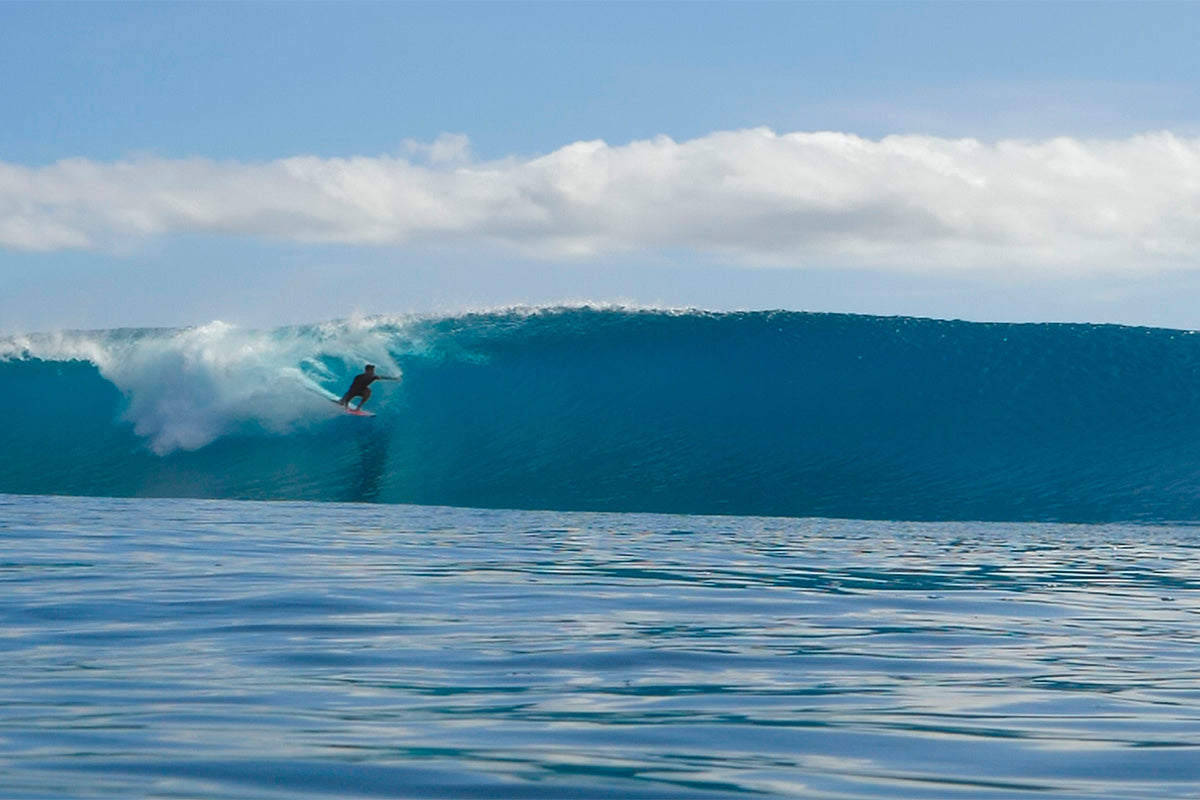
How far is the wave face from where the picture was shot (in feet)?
56.1

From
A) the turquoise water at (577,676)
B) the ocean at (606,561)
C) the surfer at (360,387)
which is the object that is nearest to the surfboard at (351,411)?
the surfer at (360,387)

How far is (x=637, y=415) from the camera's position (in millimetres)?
19766

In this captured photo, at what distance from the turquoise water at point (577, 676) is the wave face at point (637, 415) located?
870cm

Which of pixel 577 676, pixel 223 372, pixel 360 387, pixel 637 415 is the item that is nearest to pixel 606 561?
pixel 577 676

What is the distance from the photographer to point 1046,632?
5273mm

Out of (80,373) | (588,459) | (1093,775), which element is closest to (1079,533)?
(588,459)

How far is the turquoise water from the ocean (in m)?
0.02

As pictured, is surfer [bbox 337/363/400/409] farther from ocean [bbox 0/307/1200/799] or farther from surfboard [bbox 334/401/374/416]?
ocean [bbox 0/307/1200/799]

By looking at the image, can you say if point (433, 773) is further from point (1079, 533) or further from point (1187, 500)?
point (1187, 500)

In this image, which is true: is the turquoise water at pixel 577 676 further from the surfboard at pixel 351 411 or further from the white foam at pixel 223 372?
the white foam at pixel 223 372

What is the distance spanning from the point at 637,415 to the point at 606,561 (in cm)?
1166

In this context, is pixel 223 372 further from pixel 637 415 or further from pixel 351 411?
pixel 637 415

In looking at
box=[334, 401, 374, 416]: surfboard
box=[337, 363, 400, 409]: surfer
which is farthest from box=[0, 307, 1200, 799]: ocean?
box=[337, 363, 400, 409]: surfer

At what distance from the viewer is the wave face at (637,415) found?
17094mm
